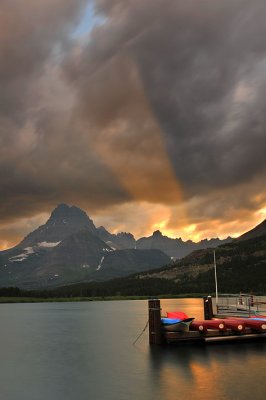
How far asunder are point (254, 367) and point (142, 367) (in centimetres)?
1200

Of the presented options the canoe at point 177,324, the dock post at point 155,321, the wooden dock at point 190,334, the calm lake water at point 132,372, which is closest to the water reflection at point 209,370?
the calm lake water at point 132,372

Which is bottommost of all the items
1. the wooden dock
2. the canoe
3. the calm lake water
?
the calm lake water

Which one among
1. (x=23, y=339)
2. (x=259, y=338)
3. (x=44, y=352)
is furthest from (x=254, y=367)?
(x=23, y=339)

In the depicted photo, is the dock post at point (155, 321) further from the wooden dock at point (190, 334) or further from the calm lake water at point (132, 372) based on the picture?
the calm lake water at point (132, 372)

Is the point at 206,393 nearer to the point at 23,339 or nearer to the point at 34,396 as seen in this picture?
the point at 34,396

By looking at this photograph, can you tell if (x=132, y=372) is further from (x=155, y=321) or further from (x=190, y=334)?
(x=190, y=334)

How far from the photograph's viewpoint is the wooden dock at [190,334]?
57.5 m

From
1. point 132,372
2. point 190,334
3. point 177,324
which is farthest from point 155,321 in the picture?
point 132,372

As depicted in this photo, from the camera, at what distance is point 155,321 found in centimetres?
5778

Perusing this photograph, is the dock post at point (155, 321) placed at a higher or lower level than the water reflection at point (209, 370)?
higher

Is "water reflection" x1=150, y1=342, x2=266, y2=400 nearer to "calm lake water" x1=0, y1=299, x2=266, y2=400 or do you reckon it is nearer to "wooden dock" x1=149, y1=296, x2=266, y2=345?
"calm lake water" x1=0, y1=299, x2=266, y2=400

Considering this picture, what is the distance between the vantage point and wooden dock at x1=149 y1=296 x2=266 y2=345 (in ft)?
189

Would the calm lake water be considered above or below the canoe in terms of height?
below

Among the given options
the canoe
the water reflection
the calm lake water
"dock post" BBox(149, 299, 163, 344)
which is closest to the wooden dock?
"dock post" BBox(149, 299, 163, 344)
